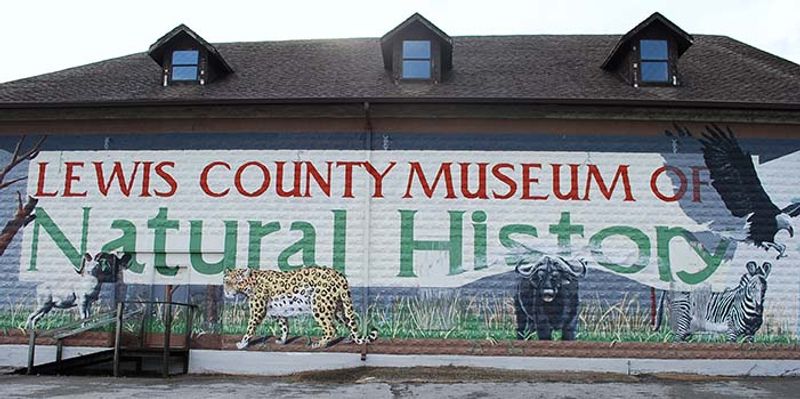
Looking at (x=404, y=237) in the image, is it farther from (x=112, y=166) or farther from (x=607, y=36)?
(x=607, y=36)

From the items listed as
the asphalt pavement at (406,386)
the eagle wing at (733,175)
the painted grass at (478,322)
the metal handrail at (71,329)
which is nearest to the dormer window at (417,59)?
the painted grass at (478,322)

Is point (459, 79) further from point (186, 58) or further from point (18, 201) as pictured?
point (18, 201)

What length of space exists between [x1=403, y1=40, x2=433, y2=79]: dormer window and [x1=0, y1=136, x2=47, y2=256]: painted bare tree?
22.5ft

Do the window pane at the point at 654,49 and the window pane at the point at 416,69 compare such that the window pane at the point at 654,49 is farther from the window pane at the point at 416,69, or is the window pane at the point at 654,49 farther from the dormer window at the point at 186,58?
the dormer window at the point at 186,58

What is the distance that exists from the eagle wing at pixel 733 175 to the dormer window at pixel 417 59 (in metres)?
5.16

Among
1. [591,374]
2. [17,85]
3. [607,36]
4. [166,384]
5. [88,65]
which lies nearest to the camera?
[166,384]

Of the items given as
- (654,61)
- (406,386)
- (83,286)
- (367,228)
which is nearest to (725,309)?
(654,61)

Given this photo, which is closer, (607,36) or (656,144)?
(656,144)

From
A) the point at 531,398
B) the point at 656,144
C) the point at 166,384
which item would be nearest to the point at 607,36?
the point at 656,144

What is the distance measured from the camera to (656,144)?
13508 mm

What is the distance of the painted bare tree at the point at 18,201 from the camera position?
1391 centimetres

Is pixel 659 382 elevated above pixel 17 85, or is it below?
below

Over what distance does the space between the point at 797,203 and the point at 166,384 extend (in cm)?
1088

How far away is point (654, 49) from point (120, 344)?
11086mm
